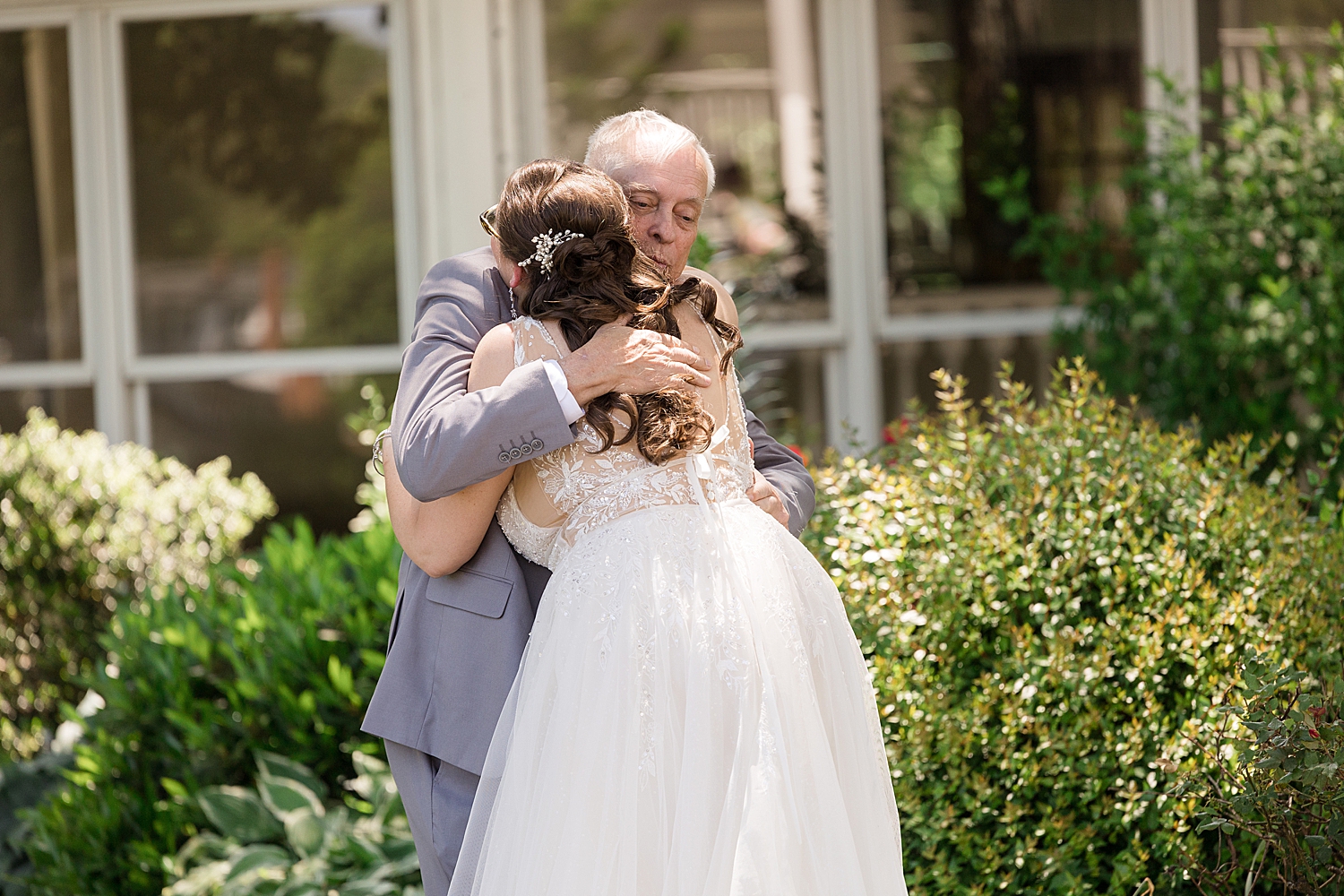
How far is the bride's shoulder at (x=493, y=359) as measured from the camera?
1941 millimetres

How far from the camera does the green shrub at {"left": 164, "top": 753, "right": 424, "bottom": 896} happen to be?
3107mm

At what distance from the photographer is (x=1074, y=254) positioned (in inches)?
201

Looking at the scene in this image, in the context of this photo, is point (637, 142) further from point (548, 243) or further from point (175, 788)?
point (175, 788)

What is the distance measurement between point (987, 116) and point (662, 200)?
13.5 feet

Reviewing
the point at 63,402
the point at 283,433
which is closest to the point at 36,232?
the point at 63,402

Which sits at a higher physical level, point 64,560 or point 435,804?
point 64,560

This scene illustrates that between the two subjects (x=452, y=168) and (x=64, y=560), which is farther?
(x=452, y=168)

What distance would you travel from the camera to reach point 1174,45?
4.83 meters

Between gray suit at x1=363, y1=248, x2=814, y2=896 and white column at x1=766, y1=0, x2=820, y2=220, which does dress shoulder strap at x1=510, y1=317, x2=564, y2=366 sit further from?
white column at x1=766, y1=0, x2=820, y2=220

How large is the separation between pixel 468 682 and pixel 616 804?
1.18 feet

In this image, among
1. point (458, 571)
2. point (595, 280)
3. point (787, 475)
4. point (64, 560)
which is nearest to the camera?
point (595, 280)

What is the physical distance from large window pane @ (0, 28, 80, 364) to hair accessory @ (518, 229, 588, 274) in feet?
13.4

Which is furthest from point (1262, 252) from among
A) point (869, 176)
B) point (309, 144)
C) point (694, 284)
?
point (309, 144)

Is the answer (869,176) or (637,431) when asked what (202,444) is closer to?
(869,176)
